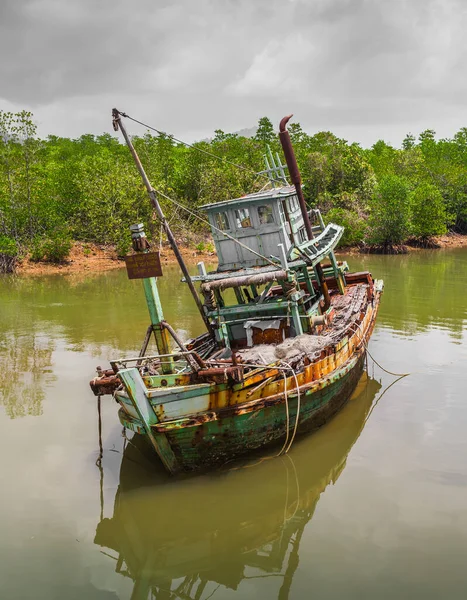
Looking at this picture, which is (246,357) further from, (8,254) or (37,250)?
(37,250)

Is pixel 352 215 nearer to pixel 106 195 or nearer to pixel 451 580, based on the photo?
pixel 106 195

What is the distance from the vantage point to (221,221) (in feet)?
44.0

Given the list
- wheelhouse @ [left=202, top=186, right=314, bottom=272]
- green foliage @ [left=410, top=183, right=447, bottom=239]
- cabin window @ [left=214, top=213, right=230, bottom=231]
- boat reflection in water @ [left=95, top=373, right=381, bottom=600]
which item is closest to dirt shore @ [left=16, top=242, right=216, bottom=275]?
green foliage @ [left=410, top=183, right=447, bottom=239]

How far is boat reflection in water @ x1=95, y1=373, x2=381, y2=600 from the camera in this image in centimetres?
721

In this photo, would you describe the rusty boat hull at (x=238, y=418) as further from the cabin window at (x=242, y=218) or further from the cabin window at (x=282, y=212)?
the cabin window at (x=242, y=218)

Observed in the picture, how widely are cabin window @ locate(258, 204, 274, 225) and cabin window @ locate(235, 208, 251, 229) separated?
341 millimetres

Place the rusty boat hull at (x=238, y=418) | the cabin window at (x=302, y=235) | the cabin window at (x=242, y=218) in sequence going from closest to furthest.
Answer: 1. the rusty boat hull at (x=238, y=418)
2. the cabin window at (x=242, y=218)
3. the cabin window at (x=302, y=235)

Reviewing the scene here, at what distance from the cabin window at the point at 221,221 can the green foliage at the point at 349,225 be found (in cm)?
3230

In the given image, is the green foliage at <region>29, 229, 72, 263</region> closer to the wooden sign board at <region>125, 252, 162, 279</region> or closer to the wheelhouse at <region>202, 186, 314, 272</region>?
the wheelhouse at <region>202, 186, 314, 272</region>

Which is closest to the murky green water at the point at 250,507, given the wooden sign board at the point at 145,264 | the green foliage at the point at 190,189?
the wooden sign board at the point at 145,264

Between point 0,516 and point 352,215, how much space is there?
40.8 m

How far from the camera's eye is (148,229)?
4400 cm

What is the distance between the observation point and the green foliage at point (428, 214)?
43250 mm

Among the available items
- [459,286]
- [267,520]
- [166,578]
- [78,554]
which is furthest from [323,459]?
[459,286]
